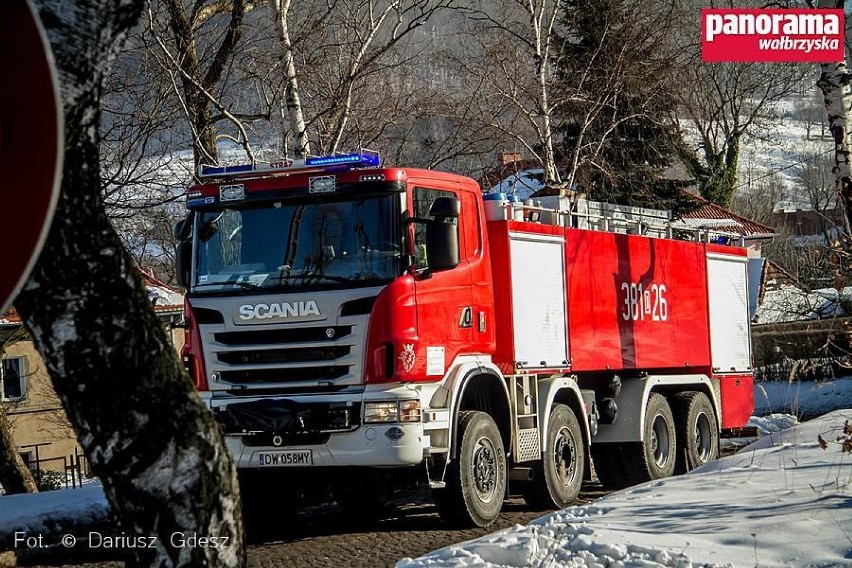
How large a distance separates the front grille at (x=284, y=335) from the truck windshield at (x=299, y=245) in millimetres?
389

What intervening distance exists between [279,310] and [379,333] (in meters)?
0.94

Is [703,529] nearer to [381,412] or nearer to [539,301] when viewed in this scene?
[381,412]

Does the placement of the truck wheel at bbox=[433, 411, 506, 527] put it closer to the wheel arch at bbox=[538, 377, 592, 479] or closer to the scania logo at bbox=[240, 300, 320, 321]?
the wheel arch at bbox=[538, 377, 592, 479]

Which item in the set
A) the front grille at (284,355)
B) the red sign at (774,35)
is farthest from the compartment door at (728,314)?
the front grille at (284,355)

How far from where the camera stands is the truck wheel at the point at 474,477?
34.9 ft

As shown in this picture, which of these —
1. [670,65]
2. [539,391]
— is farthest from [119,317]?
[670,65]

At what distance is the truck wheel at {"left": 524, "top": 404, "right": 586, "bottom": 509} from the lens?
1222cm

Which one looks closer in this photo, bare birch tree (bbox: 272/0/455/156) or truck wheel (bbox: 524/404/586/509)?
truck wheel (bbox: 524/404/586/509)

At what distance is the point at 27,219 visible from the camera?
7.39 feet

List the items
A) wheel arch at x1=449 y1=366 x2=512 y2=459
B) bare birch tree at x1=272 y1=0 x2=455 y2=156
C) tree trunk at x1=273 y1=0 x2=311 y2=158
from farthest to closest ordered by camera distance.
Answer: bare birch tree at x1=272 y1=0 x2=455 y2=156, tree trunk at x1=273 y1=0 x2=311 y2=158, wheel arch at x1=449 y1=366 x2=512 y2=459

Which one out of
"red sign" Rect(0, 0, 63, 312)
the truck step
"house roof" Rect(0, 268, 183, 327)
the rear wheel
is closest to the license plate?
the rear wheel

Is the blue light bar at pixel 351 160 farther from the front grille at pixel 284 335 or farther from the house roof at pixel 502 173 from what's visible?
the house roof at pixel 502 173

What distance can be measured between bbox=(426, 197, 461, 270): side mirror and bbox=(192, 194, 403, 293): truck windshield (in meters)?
0.28

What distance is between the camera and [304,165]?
10.7 meters
